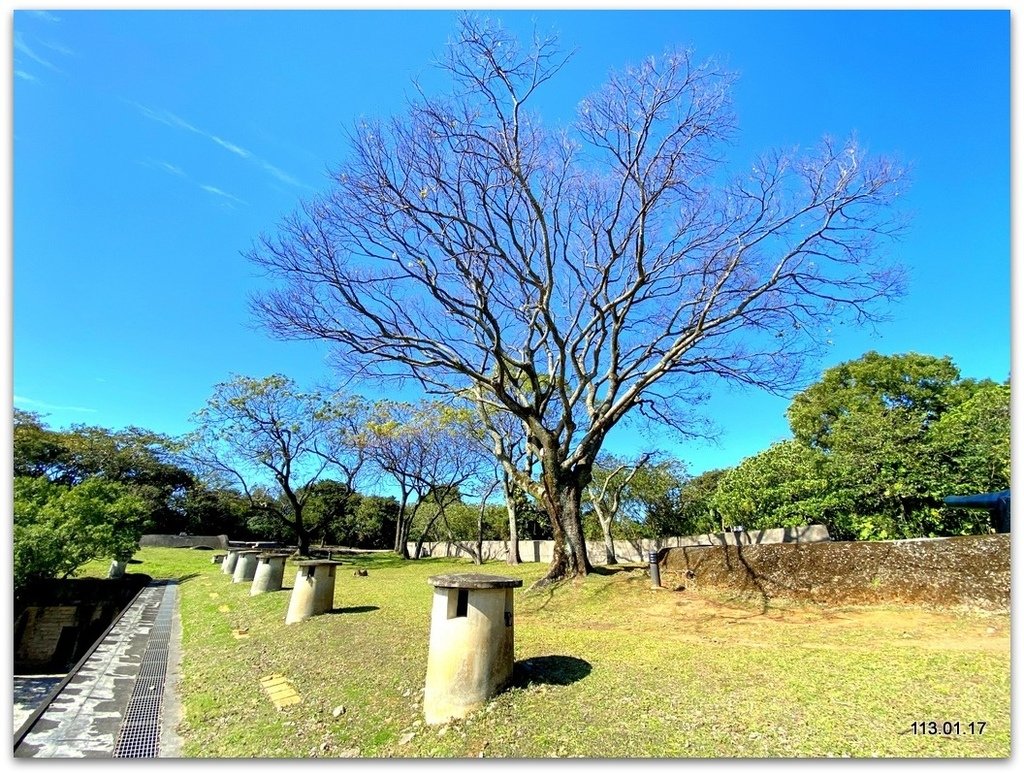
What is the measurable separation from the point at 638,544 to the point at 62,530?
64.7 feet

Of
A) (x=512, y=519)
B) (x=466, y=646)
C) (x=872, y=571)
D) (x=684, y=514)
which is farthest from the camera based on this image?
(x=684, y=514)

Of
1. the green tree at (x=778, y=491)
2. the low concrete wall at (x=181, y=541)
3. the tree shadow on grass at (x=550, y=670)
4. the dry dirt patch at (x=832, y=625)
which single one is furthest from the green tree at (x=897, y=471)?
the low concrete wall at (x=181, y=541)

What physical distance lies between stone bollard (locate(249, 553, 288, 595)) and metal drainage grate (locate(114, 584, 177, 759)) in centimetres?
295

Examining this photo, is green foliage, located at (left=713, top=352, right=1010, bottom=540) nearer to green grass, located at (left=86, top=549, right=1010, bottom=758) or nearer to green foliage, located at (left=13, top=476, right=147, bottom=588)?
green grass, located at (left=86, top=549, right=1010, bottom=758)

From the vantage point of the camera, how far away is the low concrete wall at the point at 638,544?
1471 cm

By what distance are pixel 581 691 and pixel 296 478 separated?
20366 millimetres

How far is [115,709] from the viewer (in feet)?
11.5

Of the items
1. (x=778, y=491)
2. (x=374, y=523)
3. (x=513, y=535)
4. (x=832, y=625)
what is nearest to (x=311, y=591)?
(x=832, y=625)

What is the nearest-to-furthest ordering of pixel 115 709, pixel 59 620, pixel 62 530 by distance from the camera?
pixel 115 709 < pixel 62 530 < pixel 59 620

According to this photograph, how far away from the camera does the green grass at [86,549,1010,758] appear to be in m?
2.62

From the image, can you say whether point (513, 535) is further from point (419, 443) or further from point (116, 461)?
point (116, 461)

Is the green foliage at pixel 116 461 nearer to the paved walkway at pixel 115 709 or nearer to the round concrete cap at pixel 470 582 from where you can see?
the paved walkway at pixel 115 709

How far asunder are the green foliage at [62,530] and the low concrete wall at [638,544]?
9933 millimetres

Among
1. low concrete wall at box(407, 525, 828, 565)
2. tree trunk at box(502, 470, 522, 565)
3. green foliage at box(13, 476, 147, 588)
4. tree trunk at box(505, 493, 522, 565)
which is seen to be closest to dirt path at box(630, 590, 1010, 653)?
low concrete wall at box(407, 525, 828, 565)
